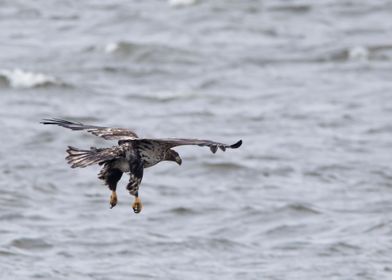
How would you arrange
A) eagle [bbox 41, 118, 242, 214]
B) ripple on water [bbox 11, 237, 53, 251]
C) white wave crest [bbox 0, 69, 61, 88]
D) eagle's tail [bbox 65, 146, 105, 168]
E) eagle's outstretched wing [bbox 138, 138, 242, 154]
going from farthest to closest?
white wave crest [bbox 0, 69, 61, 88] → ripple on water [bbox 11, 237, 53, 251] → eagle [bbox 41, 118, 242, 214] → eagle's tail [bbox 65, 146, 105, 168] → eagle's outstretched wing [bbox 138, 138, 242, 154]

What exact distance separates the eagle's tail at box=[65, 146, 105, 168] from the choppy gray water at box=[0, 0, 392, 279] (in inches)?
254

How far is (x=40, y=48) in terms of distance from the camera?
3006 centimetres

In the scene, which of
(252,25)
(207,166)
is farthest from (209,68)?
(207,166)

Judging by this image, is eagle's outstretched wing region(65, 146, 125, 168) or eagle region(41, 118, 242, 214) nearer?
eagle's outstretched wing region(65, 146, 125, 168)

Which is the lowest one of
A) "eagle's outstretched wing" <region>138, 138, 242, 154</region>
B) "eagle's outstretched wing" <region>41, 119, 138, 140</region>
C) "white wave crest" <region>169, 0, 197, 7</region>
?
"eagle's outstretched wing" <region>138, 138, 242, 154</region>

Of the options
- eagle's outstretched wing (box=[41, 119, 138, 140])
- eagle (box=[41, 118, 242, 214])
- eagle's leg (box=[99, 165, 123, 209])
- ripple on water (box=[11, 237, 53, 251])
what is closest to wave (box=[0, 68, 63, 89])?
ripple on water (box=[11, 237, 53, 251])

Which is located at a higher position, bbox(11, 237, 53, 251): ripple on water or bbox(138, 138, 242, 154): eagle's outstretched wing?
bbox(11, 237, 53, 251): ripple on water

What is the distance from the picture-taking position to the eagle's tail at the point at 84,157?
11.9 metres

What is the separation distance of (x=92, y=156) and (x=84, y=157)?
0.23 ft

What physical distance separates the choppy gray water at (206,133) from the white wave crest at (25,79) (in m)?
0.03

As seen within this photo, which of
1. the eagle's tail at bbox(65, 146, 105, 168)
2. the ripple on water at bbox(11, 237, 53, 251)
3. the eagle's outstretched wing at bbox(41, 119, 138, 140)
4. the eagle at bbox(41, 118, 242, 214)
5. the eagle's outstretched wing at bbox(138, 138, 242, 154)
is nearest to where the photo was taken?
the eagle's outstretched wing at bbox(138, 138, 242, 154)

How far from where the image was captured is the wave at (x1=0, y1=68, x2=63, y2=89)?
89.8 feet

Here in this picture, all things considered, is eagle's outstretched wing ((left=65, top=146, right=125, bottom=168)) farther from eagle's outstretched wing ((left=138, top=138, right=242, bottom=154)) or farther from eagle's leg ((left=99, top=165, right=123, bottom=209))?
eagle's outstretched wing ((left=138, top=138, right=242, bottom=154))

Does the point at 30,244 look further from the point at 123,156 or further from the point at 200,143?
the point at 200,143
